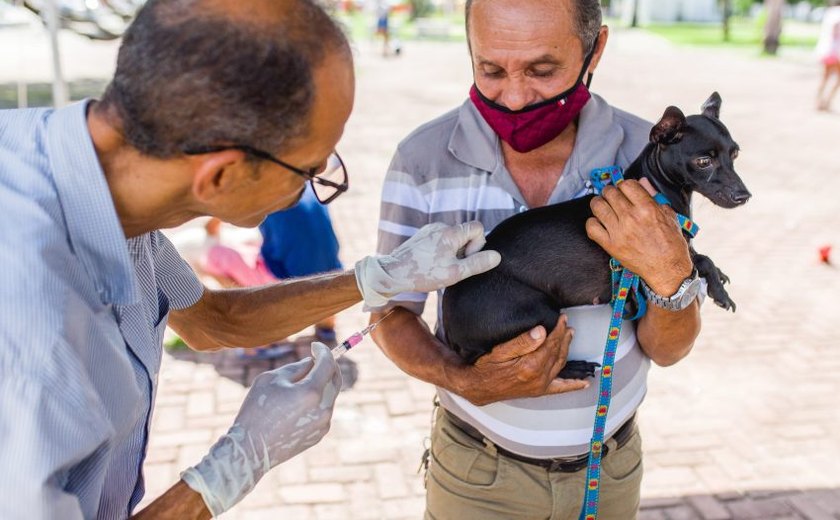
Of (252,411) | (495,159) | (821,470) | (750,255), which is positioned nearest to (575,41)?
(495,159)

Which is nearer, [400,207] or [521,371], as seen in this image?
[521,371]

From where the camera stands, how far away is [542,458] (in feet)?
7.45

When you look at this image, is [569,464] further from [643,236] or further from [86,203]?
[86,203]

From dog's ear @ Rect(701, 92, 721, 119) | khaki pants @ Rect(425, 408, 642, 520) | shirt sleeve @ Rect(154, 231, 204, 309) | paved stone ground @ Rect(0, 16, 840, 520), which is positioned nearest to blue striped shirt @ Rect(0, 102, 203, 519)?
shirt sleeve @ Rect(154, 231, 204, 309)

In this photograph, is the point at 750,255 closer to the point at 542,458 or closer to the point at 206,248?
the point at 206,248

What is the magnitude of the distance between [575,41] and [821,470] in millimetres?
3304

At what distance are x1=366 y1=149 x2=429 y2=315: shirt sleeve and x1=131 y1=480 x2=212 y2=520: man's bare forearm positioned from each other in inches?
38.3

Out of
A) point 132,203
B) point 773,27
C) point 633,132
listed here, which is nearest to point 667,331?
point 633,132

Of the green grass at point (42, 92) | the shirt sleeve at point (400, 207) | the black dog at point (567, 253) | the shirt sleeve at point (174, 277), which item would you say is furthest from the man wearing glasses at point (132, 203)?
the green grass at point (42, 92)

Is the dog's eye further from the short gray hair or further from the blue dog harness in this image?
the short gray hair

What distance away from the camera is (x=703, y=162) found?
7.87ft

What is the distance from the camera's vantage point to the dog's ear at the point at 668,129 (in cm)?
237

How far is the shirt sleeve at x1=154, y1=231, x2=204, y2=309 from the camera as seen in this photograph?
6.77 ft

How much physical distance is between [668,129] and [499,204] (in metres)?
0.59
